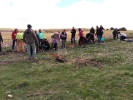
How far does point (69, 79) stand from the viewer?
12117 millimetres

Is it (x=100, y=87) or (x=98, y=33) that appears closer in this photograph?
(x=100, y=87)

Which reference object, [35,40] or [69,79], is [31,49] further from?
[69,79]

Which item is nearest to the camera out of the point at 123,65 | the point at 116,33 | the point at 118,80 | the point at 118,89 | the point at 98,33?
the point at 118,89

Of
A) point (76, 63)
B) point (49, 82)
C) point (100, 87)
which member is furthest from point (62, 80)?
point (76, 63)

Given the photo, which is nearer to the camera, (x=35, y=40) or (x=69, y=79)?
(x=69, y=79)

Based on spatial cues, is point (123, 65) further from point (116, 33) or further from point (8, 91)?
point (116, 33)

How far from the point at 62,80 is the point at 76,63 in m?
3.59

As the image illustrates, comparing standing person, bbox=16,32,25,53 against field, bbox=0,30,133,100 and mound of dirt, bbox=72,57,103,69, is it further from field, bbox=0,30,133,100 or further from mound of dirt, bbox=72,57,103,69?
mound of dirt, bbox=72,57,103,69

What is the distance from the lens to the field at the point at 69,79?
1012 centimetres

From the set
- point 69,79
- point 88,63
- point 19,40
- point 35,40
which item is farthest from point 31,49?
point 19,40

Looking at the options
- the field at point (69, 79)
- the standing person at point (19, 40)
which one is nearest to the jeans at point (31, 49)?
the field at point (69, 79)

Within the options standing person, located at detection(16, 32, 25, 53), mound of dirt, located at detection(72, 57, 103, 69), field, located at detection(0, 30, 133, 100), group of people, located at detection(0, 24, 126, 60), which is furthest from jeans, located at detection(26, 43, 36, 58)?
standing person, located at detection(16, 32, 25, 53)

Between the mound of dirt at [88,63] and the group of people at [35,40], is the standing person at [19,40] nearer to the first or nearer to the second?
the group of people at [35,40]

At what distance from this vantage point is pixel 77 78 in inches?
482
